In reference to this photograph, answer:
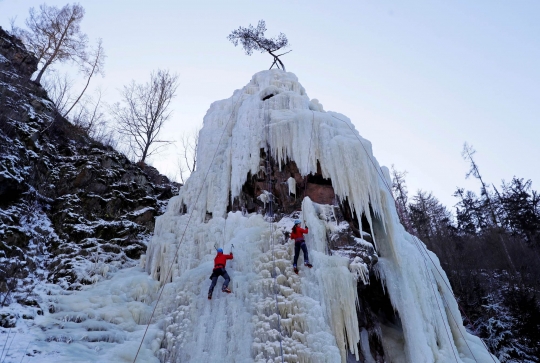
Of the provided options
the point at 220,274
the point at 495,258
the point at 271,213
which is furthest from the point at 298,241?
the point at 495,258

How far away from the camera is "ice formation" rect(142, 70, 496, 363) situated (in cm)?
561

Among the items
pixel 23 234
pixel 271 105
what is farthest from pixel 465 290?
pixel 23 234

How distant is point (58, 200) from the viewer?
991 centimetres

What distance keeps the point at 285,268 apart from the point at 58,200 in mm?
7826

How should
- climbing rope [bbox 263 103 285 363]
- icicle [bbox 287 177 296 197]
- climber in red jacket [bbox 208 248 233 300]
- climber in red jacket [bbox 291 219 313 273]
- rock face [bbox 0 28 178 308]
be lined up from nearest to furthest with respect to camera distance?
climbing rope [bbox 263 103 285 363]
climber in red jacket [bbox 208 248 233 300]
climber in red jacket [bbox 291 219 313 273]
rock face [bbox 0 28 178 308]
icicle [bbox 287 177 296 197]

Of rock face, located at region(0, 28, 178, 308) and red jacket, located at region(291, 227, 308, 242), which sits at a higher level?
rock face, located at region(0, 28, 178, 308)

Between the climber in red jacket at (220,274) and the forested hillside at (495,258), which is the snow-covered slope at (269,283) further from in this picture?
the forested hillside at (495,258)

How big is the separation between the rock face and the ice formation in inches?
80.7

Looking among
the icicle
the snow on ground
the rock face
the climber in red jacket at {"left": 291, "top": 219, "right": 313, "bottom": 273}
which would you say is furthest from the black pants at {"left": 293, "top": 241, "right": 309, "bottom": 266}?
the rock face

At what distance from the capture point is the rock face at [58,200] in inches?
306

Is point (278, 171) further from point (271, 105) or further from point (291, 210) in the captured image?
point (271, 105)

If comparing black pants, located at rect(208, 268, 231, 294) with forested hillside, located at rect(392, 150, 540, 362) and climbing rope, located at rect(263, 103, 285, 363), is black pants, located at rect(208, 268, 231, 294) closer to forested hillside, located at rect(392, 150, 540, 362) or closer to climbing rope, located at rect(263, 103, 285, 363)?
climbing rope, located at rect(263, 103, 285, 363)

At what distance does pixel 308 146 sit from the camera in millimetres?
8164

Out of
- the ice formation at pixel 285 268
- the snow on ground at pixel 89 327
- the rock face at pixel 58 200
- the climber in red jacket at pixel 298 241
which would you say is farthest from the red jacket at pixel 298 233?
the rock face at pixel 58 200
